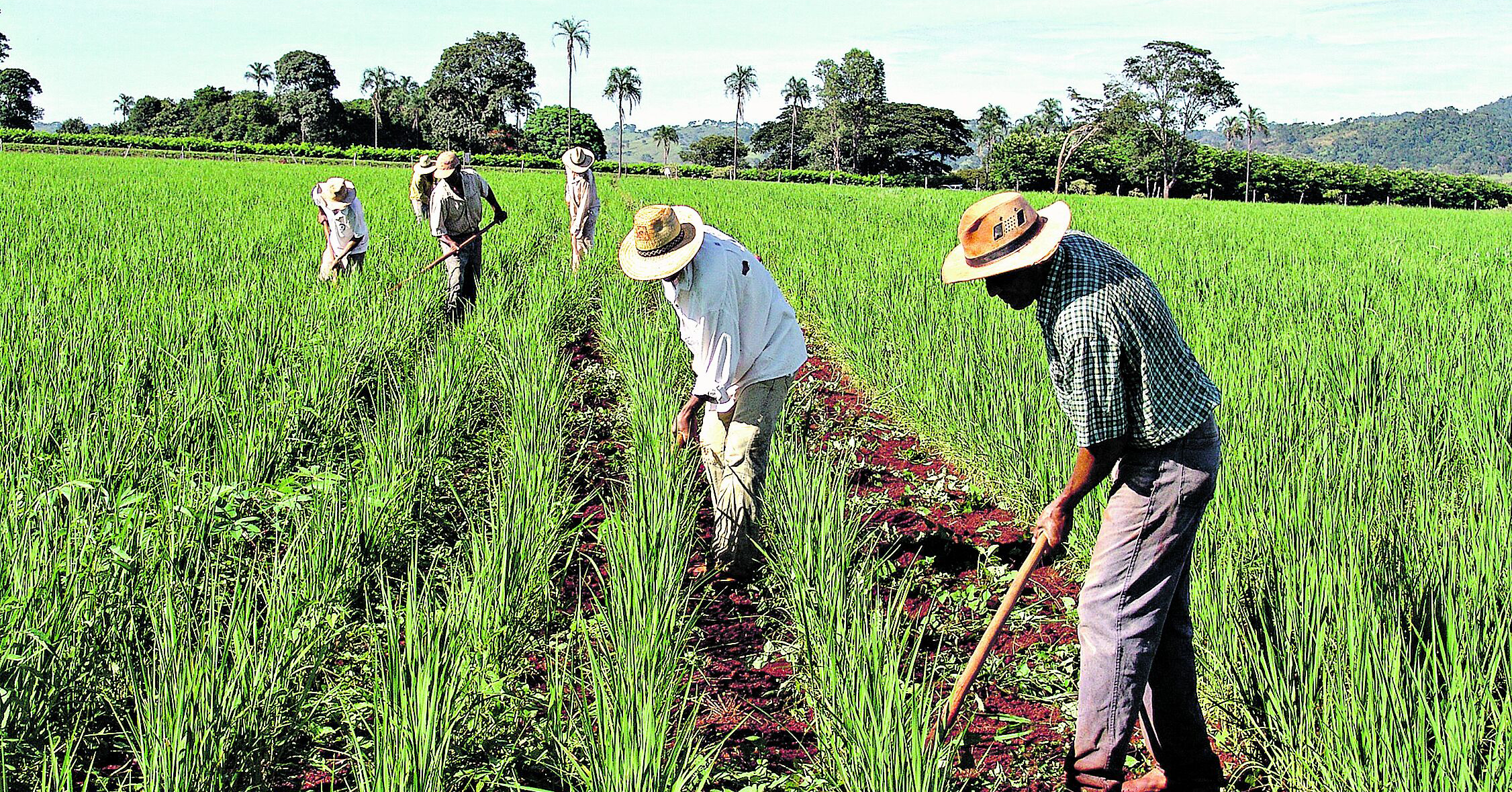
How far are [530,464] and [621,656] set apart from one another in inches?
47.9

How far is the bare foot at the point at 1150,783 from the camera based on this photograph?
214 centimetres

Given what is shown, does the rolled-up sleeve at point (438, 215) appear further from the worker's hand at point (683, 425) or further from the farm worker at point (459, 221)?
the worker's hand at point (683, 425)

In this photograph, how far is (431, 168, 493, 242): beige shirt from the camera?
5930 millimetres

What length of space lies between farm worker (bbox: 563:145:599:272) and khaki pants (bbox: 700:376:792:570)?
→ 4677 mm

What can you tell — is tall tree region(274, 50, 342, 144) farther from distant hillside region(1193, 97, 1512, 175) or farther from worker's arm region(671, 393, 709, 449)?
distant hillside region(1193, 97, 1512, 175)

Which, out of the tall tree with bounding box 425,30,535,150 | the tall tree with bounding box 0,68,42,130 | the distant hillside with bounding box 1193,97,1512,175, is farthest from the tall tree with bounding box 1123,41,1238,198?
the distant hillside with bounding box 1193,97,1512,175

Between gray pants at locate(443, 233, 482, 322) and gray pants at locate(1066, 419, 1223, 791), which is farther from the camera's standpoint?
gray pants at locate(443, 233, 482, 322)

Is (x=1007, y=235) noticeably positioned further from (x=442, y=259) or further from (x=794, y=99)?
(x=794, y=99)

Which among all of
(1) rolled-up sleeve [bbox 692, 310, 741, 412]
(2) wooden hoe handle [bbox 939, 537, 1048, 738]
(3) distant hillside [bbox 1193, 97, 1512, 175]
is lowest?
(2) wooden hoe handle [bbox 939, 537, 1048, 738]

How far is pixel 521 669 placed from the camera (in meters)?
2.46

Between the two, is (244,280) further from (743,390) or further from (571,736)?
(571,736)

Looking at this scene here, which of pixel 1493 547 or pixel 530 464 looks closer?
pixel 1493 547

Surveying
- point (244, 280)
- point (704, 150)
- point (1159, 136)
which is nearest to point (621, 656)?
point (244, 280)

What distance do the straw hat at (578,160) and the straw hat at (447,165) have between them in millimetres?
1631
